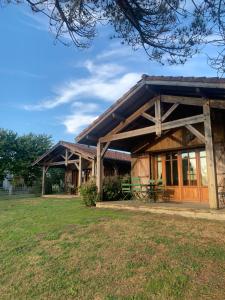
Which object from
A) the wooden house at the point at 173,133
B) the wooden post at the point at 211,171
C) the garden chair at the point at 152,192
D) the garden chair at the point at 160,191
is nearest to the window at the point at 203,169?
the wooden house at the point at 173,133

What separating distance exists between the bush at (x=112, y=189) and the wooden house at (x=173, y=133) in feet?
1.92

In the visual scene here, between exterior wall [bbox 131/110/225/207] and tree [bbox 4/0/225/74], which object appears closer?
tree [bbox 4/0/225/74]

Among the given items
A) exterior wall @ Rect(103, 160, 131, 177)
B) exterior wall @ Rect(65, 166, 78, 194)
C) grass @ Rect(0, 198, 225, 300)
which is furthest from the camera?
exterior wall @ Rect(65, 166, 78, 194)

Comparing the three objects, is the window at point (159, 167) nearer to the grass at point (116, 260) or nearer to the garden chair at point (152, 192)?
the garden chair at point (152, 192)

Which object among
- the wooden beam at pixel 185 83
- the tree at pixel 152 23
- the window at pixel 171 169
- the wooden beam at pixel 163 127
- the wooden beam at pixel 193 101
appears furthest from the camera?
the window at pixel 171 169

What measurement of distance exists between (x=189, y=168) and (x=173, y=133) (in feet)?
5.32

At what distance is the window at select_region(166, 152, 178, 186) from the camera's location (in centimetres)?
1066

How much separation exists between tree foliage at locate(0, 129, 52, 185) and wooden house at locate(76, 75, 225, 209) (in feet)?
49.3

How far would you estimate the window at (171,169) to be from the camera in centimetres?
1066

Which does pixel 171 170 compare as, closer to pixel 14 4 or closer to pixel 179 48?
pixel 179 48

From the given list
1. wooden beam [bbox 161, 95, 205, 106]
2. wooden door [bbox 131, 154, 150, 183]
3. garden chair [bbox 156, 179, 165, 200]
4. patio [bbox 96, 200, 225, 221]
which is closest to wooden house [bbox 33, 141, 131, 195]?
wooden door [bbox 131, 154, 150, 183]

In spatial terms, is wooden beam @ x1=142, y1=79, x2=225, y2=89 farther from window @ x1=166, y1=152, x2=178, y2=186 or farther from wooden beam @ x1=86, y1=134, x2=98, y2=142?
window @ x1=166, y1=152, x2=178, y2=186

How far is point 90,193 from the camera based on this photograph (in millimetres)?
10195

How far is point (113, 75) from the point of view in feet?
34.7
